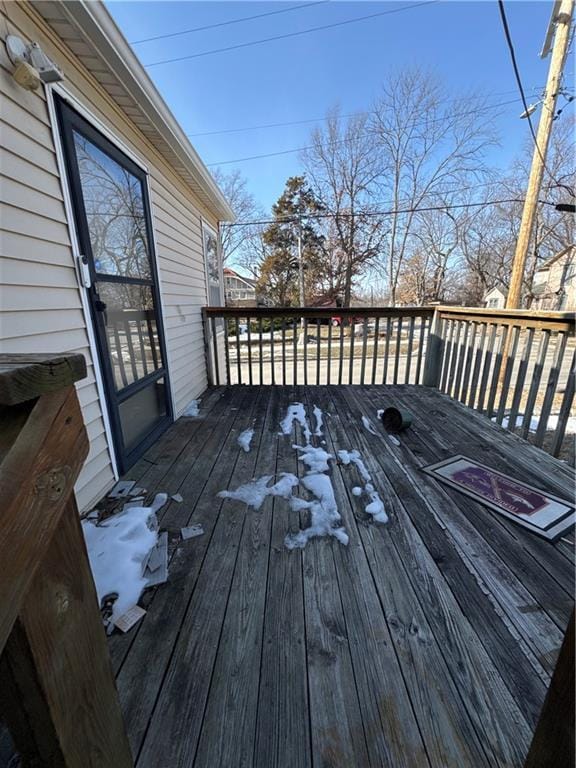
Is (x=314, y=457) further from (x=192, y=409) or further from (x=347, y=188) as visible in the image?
(x=347, y=188)

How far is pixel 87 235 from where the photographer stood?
6.14 ft

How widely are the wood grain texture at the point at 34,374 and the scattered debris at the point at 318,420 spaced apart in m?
2.23

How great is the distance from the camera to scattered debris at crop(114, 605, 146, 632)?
113 centimetres

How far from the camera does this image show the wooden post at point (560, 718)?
1.73 ft

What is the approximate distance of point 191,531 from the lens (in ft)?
5.16

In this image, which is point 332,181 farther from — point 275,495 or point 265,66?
point 275,495

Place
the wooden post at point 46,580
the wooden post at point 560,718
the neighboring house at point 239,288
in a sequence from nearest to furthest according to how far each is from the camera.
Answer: the wooden post at point 46,580, the wooden post at point 560,718, the neighboring house at point 239,288

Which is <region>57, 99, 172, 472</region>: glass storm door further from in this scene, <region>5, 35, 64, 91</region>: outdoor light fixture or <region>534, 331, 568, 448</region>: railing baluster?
<region>534, 331, 568, 448</region>: railing baluster

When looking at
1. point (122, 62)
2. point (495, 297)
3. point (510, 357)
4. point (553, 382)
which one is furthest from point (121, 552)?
point (495, 297)

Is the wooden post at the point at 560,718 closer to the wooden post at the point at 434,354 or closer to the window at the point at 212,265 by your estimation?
the wooden post at the point at 434,354

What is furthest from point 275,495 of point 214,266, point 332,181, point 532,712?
point 332,181

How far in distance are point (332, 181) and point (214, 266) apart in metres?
11.7

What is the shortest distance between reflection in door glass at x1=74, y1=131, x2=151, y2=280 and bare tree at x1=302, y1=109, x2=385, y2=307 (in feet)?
45.9

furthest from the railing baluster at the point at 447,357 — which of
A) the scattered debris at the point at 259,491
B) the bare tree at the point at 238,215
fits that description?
the bare tree at the point at 238,215
